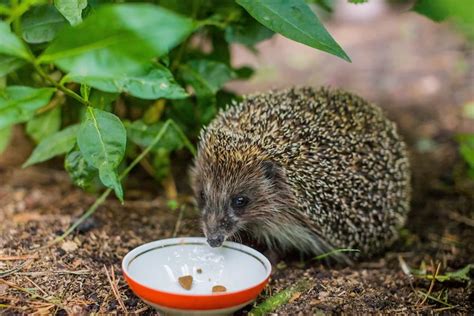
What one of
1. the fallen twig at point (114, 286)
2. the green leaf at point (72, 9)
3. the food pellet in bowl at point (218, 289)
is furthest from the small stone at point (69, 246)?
the green leaf at point (72, 9)

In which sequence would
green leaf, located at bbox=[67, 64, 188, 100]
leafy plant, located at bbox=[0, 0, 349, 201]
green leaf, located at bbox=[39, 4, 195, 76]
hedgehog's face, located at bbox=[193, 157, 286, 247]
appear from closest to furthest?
green leaf, located at bbox=[39, 4, 195, 76]
leafy plant, located at bbox=[0, 0, 349, 201]
green leaf, located at bbox=[67, 64, 188, 100]
hedgehog's face, located at bbox=[193, 157, 286, 247]

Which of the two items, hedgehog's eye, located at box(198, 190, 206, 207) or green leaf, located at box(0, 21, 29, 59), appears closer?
green leaf, located at box(0, 21, 29, 59)

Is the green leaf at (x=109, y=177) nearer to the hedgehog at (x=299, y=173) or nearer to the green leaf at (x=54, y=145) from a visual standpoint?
the hedgehog at (x=299, y=173)

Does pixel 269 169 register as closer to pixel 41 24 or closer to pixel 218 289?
pixel 218 289

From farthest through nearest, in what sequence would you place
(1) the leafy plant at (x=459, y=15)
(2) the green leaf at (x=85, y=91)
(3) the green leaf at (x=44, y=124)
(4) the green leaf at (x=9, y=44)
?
1. (3) the green leaf at (x=44, y=124)
2. (2) the green leaf at (x=85, y=91)
3. (4) the green leaf at (x=9, y=44)
4. (1) the leafy plant at (x=459, y=15)

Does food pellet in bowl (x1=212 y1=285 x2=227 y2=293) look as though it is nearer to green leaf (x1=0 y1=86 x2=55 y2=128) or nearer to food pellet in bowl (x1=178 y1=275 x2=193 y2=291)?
food pellet in bowl (x1=178 y1=275 x2=193 y2=291)

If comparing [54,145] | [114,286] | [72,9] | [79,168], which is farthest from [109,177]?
[54,145]

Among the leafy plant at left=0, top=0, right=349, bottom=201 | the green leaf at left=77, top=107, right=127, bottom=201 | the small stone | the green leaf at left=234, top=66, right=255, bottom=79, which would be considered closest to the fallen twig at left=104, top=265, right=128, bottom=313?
the small stone

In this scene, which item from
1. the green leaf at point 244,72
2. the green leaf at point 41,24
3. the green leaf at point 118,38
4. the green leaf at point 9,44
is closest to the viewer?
the green leaf at point 118,38
